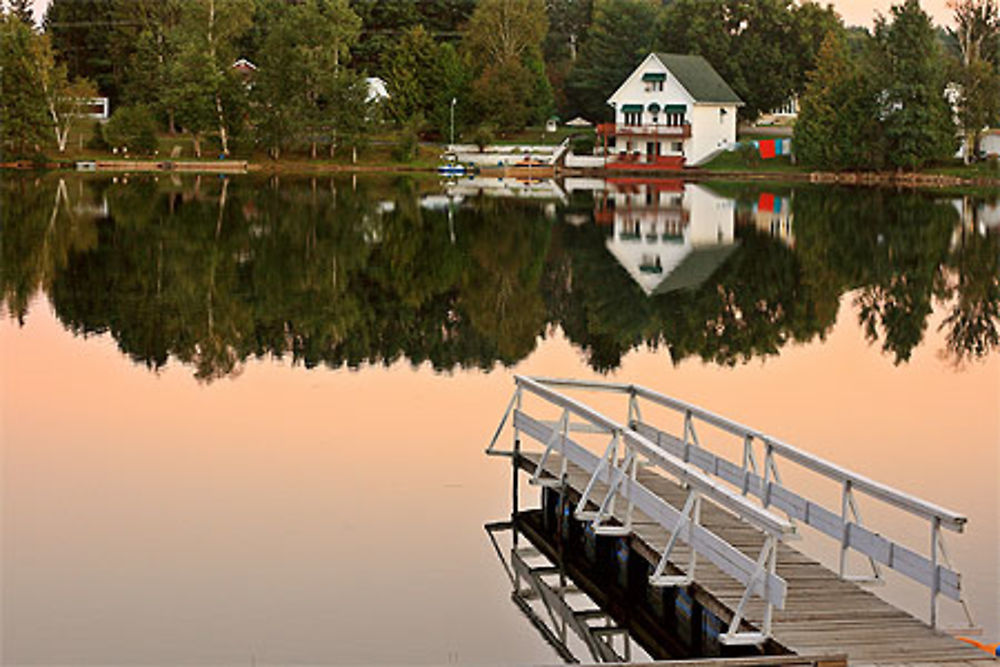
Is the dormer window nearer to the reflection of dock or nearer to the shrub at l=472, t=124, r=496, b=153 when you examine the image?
the shrub at l=472, t=124, r=496, b=153

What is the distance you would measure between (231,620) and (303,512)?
12.1ft

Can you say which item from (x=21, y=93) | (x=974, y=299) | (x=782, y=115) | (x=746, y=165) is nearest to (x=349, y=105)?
(x=21, y=93)

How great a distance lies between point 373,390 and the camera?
25.2 metres

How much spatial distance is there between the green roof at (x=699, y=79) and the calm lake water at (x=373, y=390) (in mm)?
46567

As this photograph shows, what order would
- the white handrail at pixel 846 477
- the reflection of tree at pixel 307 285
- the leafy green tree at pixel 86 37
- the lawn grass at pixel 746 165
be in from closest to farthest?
the white handrail at pixel 846 477
the reflection of tree at pixel 307 285
the lawn grass at pixel 746 165
the leafy green tree at pixel 86 37

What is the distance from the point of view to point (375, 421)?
74.4 feet

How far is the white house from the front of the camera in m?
105

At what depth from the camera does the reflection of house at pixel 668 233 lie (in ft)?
148

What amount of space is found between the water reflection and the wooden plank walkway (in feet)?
45.1

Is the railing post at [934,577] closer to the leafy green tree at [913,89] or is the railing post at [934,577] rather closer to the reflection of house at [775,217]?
the reflection of house at [775,217]

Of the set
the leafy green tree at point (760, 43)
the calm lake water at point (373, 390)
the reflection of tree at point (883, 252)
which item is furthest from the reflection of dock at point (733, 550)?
the leafy green tree at point (760, 43)

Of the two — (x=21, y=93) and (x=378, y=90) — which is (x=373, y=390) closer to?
(x=21, y=93)

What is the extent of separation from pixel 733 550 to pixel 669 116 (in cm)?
9606

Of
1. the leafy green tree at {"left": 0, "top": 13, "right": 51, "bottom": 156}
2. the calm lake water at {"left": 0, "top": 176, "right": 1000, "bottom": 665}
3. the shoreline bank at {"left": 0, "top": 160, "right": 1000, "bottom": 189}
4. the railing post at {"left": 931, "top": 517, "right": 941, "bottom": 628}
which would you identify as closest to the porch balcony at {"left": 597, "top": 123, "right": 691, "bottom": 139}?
the shoreline bank at {"left": 0, "top": 160, "right": 1000, "bottom": 189}
